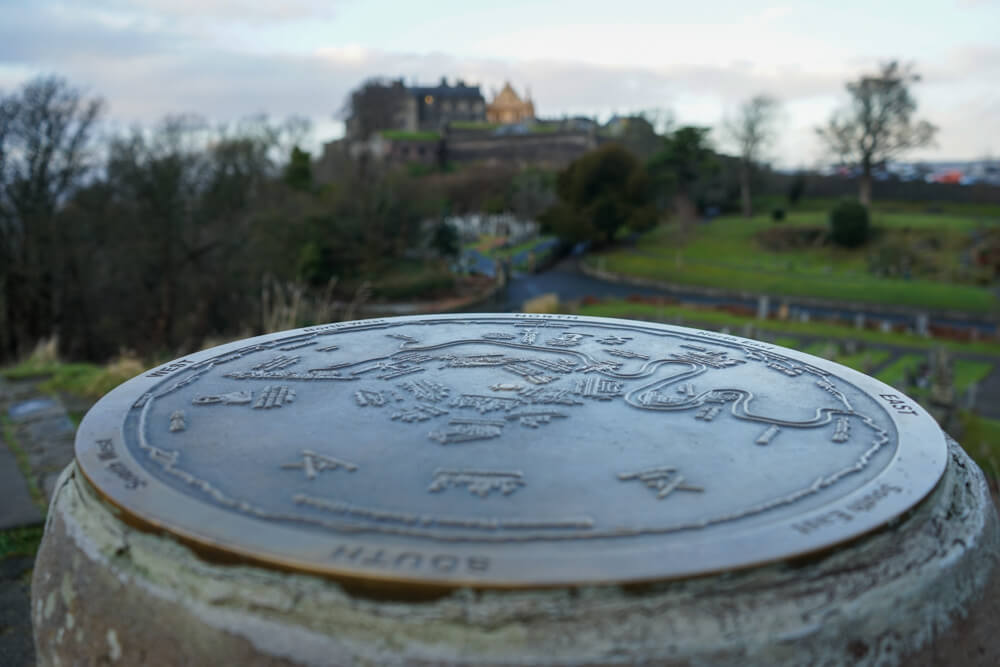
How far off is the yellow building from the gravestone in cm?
6777

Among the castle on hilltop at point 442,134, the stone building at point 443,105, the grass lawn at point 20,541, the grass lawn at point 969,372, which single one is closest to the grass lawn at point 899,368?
the grass lawn at point 969,372

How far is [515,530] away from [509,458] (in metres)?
0.46

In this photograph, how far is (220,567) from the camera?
166 centimetres

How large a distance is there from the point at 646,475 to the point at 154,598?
1.27 m

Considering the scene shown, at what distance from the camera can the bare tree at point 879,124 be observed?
36.6 metres

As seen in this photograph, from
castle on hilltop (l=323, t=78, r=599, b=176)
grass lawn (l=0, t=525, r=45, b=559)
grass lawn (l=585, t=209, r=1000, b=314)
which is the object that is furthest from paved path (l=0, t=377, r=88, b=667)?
castle on hilltop (l=323, t=78, r=599, b=176)

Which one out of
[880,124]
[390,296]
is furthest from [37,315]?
[880,124]

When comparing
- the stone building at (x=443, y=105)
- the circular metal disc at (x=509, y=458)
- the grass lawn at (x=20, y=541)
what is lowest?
the grass lawn at (x=20, y=541)

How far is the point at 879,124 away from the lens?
3728 centimetres

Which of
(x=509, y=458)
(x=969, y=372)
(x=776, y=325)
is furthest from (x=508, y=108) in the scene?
(x=509, y=458)

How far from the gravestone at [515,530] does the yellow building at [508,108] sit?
67.8 m

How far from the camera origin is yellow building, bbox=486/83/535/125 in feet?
223

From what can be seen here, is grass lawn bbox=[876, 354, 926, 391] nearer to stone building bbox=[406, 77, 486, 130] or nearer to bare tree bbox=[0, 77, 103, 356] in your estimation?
bare tree bbox=[0, 77, 103, 356]

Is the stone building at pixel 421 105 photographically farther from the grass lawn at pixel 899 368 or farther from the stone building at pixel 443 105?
the grass lawn at pixel 899 368
